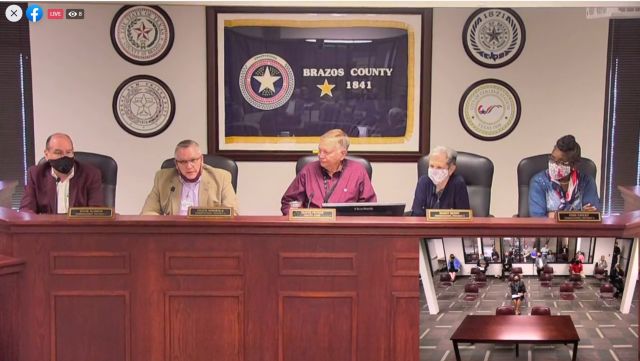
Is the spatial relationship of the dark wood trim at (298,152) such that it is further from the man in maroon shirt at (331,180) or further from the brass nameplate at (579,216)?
the brass nameplate at (579,216)

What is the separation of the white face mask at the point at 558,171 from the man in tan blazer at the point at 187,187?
1.61 meters

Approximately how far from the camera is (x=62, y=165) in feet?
11.9

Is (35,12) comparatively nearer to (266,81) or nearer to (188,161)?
(266,81)

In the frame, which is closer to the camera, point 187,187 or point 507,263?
point 507,263

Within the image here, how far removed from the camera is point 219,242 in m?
2.51

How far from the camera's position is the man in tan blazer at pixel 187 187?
3.54m

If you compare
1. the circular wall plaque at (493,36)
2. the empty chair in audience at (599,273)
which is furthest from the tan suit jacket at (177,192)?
the circular wall plaque at (493,36)

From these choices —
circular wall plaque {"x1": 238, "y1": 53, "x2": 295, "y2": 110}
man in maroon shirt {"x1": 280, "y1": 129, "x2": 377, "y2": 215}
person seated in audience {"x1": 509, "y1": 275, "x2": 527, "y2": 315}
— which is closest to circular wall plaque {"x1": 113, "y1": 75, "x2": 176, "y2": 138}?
circular wall plaque {"x1": 238, "y1": 53, "x2": 295, "y2": 110}

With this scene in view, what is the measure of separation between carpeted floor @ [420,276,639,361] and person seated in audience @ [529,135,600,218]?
98 cm

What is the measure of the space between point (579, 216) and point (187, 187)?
1.97m

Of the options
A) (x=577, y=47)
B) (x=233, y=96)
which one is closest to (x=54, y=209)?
(x=233, y=96)

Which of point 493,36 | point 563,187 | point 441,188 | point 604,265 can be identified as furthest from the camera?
point 493,36

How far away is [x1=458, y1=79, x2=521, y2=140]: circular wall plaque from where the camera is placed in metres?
5.13

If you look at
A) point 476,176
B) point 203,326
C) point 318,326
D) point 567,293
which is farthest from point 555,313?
point 476,176
